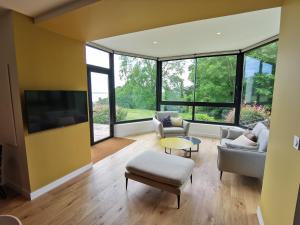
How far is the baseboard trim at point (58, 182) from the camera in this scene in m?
2.24

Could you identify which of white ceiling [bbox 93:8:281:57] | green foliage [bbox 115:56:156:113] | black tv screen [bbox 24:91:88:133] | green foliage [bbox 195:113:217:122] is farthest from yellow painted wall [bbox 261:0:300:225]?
green foliage [bbox 115:56:156:113]

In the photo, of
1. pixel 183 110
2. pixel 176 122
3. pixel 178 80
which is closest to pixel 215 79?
pixel 178 80

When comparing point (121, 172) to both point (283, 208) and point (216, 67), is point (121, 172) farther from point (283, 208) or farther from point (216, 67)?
point (216, 67)

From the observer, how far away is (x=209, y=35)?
11.1 ft

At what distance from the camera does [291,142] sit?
1313 mm

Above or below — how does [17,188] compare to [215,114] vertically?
below

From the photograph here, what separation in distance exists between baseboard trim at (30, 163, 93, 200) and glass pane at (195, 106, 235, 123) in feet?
12.2

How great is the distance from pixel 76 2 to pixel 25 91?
1.19 metres

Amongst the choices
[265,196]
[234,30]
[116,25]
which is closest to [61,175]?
[116,25]

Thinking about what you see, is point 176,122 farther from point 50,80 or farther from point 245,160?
point 50,80

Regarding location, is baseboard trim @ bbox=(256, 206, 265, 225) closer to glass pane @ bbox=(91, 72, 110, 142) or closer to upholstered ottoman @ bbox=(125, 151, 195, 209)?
upholstered ottoman @ bbox=(125, 151, 195, 209)

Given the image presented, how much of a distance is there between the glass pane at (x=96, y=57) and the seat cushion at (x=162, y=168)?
9.57 ft

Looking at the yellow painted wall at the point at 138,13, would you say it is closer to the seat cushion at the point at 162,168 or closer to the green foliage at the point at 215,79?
the seat cushion at the point at 162,168

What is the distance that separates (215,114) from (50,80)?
14.9 feet
